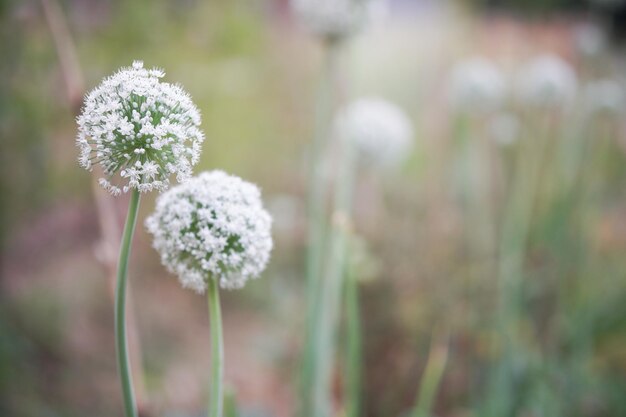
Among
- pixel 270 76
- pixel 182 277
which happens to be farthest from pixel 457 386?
pixel 270 76

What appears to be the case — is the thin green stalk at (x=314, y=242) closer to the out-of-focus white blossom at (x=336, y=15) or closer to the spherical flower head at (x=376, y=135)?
the out-of-focus white blossom at (x=336, y=15)

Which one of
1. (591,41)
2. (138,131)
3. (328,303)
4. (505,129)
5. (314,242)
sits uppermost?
(591,41)

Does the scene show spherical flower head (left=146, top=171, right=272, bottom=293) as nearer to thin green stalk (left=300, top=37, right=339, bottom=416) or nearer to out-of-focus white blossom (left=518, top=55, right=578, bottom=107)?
thin green stalk (left=300, top=37, right=339, bottom=416)

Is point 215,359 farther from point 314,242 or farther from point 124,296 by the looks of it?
point 314,242

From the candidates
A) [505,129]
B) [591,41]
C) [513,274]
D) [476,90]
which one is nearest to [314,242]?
[513,274]

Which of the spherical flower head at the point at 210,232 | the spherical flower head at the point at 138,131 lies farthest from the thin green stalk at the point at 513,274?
the spherical flower head at the point at 138,131

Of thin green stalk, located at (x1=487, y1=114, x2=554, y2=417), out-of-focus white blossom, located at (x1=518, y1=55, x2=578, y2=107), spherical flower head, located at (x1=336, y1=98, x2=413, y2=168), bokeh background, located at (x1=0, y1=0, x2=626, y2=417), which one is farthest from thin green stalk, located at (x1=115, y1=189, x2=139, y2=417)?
out-of-focus white blossom, located at (x1=518, y1=55, x2=578, y2=107)
